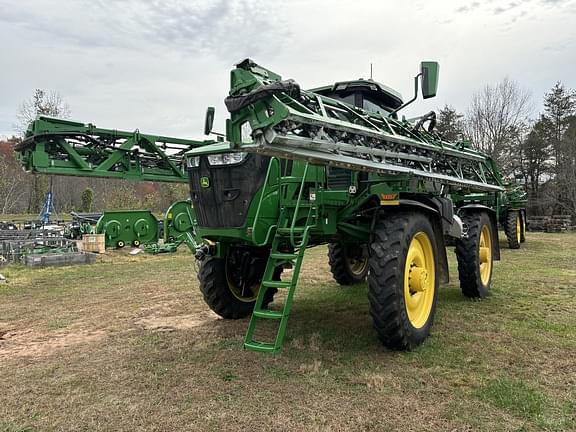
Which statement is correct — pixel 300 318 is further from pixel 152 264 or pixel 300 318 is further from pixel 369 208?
pixel 152 264

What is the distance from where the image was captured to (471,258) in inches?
237

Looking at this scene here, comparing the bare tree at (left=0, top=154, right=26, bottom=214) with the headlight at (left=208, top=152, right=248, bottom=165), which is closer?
the headlight at (left=208, top=152, right=248, bottom=165)

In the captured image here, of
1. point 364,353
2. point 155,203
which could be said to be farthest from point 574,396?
point 155,203

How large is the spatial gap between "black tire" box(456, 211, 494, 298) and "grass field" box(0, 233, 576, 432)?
0.26m

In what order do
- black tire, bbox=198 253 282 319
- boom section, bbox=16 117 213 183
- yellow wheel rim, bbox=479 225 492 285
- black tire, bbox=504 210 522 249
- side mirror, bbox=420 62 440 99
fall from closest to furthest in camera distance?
1. side mirror, bbox=420 62 440 99
2. black tire, bbox=198 253 282 319
3. boom section, bbox=16 117 213 183
4. yellow wheel rim, bbox=479 225 492 285
5. black tire, bbox=504 210 522 249

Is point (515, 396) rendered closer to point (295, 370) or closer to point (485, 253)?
point (295, 370)

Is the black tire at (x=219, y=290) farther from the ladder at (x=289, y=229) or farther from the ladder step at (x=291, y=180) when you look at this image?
the ladder step at (x=291, y=180)

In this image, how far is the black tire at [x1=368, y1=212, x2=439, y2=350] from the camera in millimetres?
3844

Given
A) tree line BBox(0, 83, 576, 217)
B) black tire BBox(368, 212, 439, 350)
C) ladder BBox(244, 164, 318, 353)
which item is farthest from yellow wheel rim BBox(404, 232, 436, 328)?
tree line BBox(0, 83, 576, 217)

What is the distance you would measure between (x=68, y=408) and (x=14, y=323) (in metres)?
3.17

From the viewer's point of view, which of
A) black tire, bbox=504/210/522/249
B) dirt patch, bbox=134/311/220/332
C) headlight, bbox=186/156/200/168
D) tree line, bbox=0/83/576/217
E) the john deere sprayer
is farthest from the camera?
tree line, bbox=0/83/576/217

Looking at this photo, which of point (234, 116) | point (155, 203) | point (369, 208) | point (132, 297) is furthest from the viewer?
point (155, 203)

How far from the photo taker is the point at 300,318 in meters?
5.52

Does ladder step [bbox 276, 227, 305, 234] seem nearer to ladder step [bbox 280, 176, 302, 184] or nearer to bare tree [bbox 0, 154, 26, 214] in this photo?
ladder step [bbox 280, 176, 302, 184]
